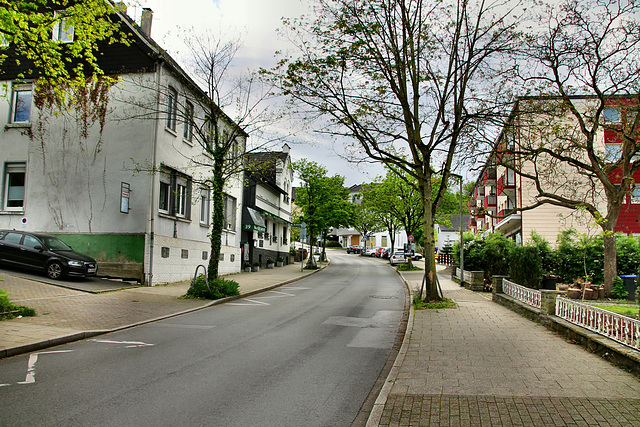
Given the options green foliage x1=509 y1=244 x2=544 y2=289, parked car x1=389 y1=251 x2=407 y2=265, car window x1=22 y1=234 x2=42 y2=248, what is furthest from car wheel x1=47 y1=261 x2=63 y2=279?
parked car x1=389 y1=251 x2=407 y2=265

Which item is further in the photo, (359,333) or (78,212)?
(78,212)

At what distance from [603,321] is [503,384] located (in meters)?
3.22

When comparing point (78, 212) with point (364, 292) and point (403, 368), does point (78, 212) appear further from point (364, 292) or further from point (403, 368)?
point (403, 368)

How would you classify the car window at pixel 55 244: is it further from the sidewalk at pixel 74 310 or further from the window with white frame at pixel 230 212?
the window with white frame at pixel 230 212

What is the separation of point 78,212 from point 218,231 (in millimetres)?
6361

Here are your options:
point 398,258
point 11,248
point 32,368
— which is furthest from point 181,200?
point 398,258

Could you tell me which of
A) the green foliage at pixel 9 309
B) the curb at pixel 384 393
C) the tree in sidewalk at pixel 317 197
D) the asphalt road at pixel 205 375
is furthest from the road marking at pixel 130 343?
the tree in sidewalk at pixel 317 197

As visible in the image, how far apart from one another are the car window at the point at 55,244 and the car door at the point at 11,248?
0.85 metres

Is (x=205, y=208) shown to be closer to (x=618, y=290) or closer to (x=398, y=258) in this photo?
(x=618, y=290)

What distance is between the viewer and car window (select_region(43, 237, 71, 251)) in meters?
16.0

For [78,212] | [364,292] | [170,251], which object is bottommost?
[364,292]

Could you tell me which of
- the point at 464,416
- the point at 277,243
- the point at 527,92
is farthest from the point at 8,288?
the point at 277,243

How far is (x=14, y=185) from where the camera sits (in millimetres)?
18984

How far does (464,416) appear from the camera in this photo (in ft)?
15.5
